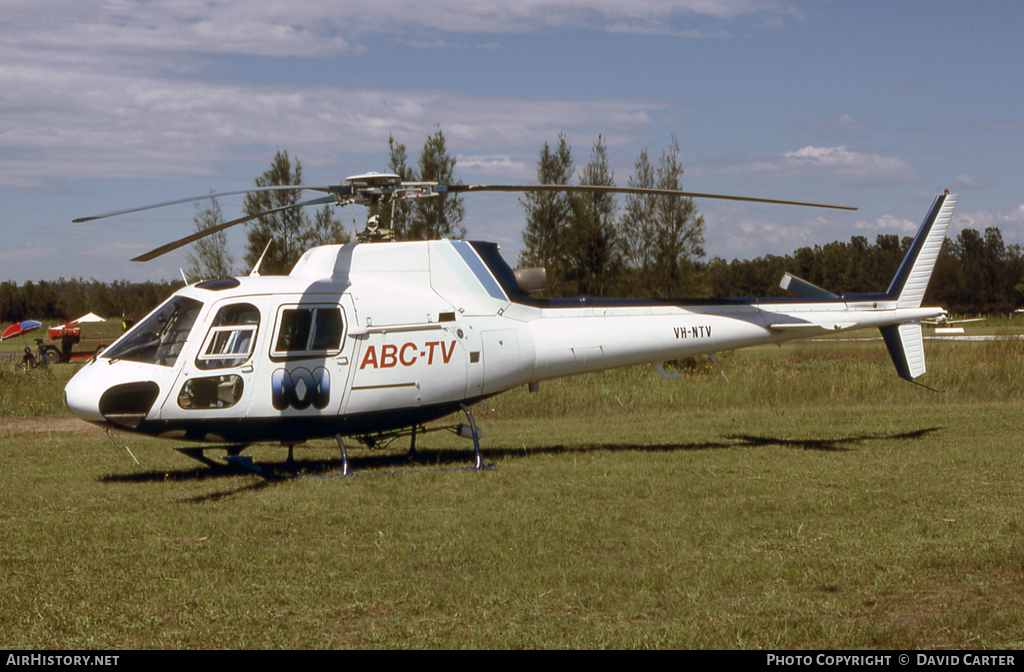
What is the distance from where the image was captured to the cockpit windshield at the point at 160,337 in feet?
33.9

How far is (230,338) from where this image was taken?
10.4 meters

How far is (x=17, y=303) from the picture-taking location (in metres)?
93.7

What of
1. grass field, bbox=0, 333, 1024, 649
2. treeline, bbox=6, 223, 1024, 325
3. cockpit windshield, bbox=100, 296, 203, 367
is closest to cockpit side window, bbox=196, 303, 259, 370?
cockpit windshield, bbox=100, 296, 203, 367

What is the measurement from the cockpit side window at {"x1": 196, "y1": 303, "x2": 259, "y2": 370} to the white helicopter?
1cm

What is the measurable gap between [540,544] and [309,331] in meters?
4.56

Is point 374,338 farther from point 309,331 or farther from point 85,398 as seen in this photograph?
point 85,398

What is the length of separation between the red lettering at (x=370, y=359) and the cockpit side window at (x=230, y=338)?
1.34m

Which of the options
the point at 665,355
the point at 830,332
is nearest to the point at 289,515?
the point at 665,355

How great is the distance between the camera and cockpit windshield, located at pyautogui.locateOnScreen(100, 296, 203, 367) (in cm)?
1032

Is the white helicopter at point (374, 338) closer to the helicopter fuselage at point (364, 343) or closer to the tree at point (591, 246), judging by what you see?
the helicopter fuselage at point (364, 343)

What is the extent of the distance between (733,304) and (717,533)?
589cm

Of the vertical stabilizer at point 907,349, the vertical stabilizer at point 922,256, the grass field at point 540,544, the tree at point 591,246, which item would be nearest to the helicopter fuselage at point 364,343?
the grass field at point 540,544
